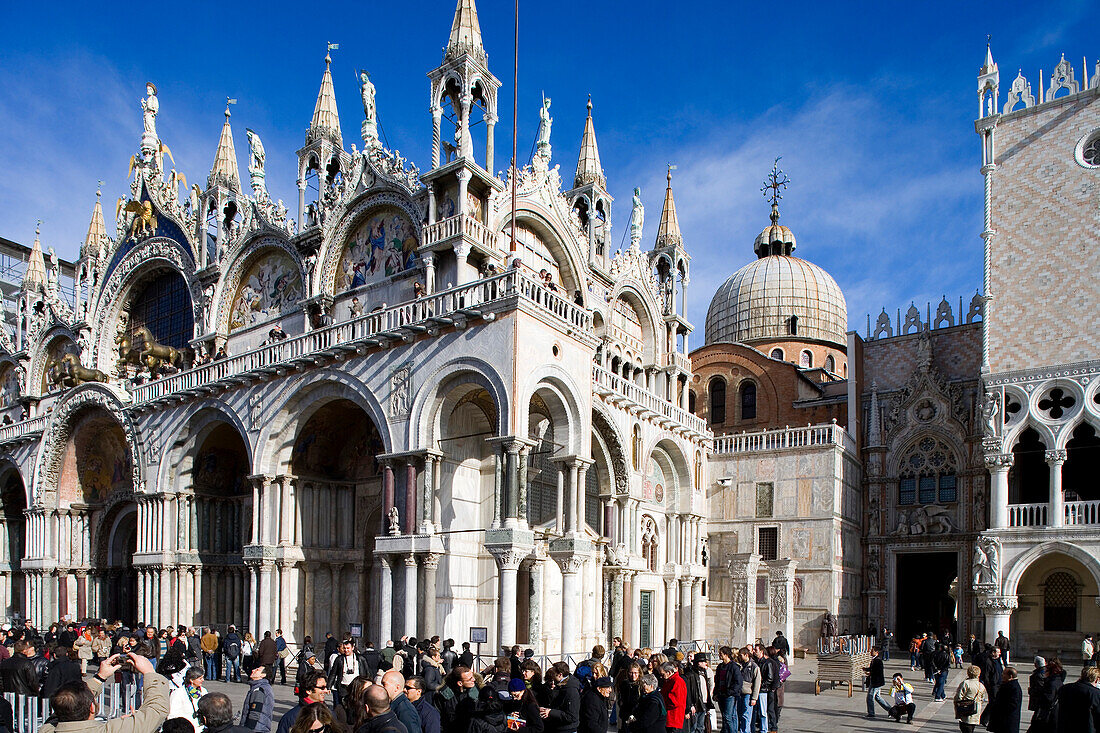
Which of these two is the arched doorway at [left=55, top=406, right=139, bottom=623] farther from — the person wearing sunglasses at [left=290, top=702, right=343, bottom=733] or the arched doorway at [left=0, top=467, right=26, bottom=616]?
→ the person wearing sunglasses at [left=290, top=702, right=343, bottom=733]

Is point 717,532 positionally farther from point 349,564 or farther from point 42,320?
point 42,320

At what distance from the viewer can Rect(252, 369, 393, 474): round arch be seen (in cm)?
2289

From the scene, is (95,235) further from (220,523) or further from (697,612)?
(697,612)

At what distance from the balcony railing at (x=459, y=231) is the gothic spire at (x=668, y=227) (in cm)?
1050

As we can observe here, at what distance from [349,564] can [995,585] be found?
1732 centimetres

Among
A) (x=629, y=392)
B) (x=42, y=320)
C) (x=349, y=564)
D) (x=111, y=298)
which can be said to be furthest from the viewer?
Result: (x=42, y=320)

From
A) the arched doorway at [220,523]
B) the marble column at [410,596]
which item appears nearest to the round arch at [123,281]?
the arched doorway at [220,523]

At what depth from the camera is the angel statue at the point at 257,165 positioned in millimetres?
29359

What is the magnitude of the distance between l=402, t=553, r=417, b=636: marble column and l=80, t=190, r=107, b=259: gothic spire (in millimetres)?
21790

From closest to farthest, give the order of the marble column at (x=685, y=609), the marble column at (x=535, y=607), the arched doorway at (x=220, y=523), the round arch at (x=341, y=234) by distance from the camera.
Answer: the marble column at (x=535, y=607), the round arch at (x=341, y=234), the arched doorway at (x=220, y=523), the marble column at (x=685, y=609)

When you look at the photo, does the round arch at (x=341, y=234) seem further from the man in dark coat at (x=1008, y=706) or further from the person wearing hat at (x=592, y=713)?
the man in dark coat at (x=1008, y=706)

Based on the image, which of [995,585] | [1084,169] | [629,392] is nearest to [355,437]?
[629,392]

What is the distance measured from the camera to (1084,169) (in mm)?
27016

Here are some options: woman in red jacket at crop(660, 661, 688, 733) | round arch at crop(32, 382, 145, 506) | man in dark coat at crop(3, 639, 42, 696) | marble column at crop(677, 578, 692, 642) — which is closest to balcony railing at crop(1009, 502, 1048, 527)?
marble column at crop(677, 578, 692, 642)
